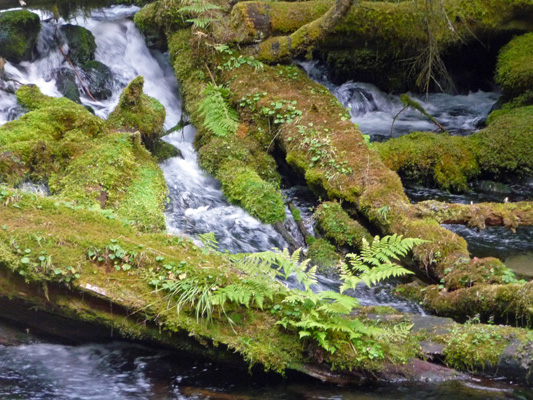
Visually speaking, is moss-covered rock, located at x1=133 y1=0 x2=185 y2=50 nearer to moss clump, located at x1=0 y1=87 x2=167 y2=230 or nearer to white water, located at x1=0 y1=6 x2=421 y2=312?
white water, located at x1=0 y1=6 x2=421 y2=312

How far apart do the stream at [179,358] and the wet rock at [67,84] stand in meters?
0.14

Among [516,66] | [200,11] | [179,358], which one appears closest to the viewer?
[179,358]

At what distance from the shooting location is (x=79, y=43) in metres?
12.6

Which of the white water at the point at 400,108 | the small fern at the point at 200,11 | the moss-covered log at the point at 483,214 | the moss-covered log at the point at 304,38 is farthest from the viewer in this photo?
the white water at the point at 400,108

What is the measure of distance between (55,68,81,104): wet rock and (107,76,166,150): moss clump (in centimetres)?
238

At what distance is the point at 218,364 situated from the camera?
16.4ft

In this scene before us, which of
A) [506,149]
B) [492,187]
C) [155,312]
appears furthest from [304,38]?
[155,312]

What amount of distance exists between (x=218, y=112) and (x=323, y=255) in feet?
11.7

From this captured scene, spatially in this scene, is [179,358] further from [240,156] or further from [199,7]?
[199,7]

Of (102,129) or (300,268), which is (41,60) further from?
(300,268)

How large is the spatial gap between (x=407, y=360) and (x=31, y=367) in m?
3.33

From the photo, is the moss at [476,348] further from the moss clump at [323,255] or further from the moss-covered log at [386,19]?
the moss-covered log at [386,19]

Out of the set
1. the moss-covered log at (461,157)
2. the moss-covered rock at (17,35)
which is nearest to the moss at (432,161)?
the moss-covered log at (461,157)

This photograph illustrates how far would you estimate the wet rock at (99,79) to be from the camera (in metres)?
11.9
